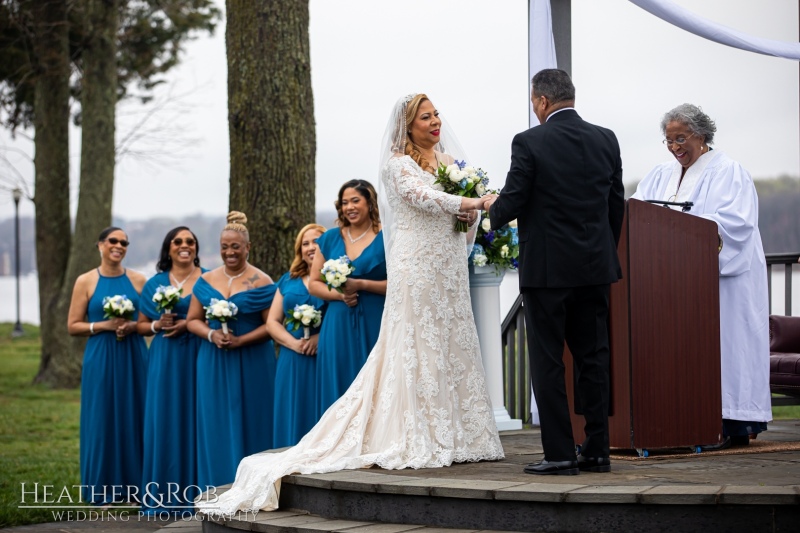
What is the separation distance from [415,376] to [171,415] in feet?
8.23

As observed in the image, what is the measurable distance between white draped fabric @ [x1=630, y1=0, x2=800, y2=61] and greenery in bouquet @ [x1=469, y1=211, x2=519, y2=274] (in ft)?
5.23

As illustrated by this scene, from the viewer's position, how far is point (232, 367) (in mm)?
7750

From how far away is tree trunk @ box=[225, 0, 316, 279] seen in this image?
30.3 ft

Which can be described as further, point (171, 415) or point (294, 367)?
point (171, 415)

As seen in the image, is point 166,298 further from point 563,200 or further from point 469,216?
point 563,200

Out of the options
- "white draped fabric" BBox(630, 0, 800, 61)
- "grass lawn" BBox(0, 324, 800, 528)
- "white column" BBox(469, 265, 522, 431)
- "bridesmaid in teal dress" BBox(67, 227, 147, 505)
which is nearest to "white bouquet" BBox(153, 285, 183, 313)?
"bridesmaid in teal dress" BBox(67, 227, 147, 505)

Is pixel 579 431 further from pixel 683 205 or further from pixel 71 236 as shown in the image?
pixel 71 236

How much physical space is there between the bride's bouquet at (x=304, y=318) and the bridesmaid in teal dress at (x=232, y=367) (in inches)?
15.1

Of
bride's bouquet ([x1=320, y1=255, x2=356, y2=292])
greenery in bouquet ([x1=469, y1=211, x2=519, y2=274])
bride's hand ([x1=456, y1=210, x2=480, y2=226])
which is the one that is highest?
bride's hand ([x1=456, y1=210, x2=480, y2=226])

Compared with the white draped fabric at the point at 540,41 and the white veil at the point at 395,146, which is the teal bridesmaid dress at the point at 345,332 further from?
the white draped fabric at the point at 540,41

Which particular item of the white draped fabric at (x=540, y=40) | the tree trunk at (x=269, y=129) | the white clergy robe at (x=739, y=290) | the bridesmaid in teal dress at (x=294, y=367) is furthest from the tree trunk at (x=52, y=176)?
the white clergy robe at (x=739, y=290)

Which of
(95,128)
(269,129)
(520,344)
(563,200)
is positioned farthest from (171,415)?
(95,128)

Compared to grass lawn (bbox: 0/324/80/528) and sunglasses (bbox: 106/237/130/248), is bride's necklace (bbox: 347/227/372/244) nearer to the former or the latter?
sunglasses (bbox: 106/237/130/248)

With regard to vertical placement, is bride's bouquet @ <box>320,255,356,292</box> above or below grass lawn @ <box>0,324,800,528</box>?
above
